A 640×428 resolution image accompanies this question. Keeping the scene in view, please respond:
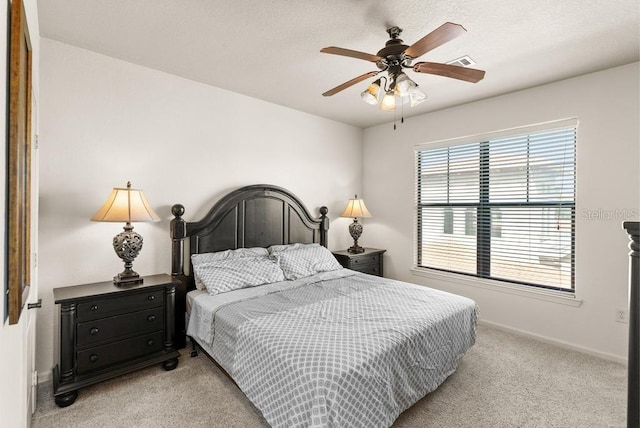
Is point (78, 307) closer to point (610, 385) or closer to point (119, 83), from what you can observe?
point (119, 83)

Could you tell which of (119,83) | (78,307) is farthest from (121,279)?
(119,83)

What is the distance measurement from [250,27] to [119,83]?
53.5 inches

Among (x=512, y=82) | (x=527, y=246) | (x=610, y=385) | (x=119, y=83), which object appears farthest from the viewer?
(x=527, y=246)

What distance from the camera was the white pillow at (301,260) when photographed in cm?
332

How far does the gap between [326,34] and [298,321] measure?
6.76ft

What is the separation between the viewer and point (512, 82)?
3.17 m

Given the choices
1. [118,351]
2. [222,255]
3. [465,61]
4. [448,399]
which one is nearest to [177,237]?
[222,255]

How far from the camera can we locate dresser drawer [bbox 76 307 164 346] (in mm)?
2233

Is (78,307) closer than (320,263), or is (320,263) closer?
(78,307)

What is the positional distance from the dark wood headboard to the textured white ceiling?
4.14ft

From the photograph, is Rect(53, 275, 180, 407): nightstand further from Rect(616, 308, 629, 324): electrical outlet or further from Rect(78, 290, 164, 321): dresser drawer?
Rect(616, 308, 629, 324): electrical outlet

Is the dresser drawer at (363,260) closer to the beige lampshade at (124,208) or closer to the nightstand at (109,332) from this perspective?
the nightstand at (109,332)

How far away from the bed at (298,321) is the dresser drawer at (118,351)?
0.30 m

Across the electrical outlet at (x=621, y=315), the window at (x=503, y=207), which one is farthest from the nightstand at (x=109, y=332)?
the electrical outlet at (x=621, y=315)
